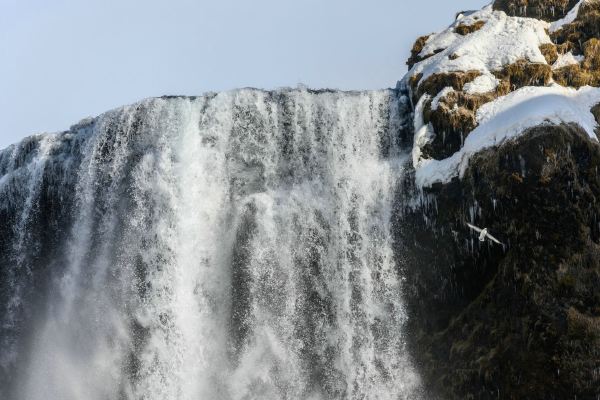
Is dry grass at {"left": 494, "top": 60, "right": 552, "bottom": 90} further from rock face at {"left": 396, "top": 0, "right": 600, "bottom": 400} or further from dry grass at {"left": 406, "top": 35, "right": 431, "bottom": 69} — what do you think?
dry grass at {"left": 406, "top": 35, "right": 431, "bottom": 69}

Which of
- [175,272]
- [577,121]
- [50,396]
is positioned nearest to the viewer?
[577,121]

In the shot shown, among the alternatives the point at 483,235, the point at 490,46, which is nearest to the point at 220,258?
the point at 483,235

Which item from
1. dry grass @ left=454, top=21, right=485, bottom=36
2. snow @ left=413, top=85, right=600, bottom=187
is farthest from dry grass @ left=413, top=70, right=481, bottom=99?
dry grass @ left=454, top=21, right=485, bottom=36

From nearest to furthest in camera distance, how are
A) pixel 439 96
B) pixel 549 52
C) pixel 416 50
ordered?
pixel 439 96 → pixel 549 52 → pixel 416 50

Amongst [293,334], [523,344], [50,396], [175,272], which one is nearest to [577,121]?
[523,344]

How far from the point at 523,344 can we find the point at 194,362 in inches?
372

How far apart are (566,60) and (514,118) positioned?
4.06m

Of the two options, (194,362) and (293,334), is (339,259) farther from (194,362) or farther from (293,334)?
(194,362)

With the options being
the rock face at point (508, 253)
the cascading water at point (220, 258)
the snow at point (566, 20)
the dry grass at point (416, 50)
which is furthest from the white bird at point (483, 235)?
the snow at point (566, 20)

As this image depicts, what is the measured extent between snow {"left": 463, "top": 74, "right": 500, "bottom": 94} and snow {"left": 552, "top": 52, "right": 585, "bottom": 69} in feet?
6.99

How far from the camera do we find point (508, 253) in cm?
1736

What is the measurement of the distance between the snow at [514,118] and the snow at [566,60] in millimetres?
1219

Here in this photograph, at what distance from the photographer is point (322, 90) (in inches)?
902

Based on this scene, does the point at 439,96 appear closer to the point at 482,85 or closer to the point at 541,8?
the point at 482,85
